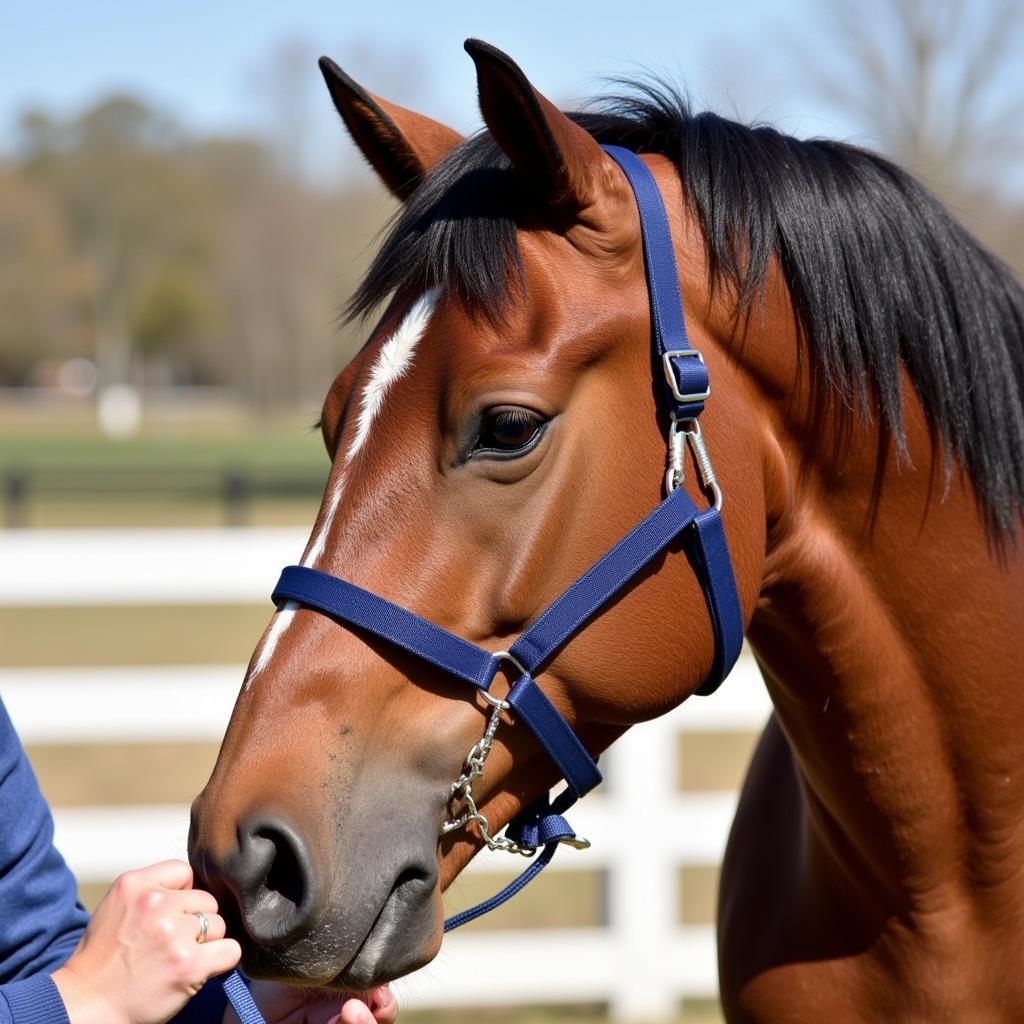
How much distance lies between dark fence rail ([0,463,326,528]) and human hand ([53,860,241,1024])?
665 inches

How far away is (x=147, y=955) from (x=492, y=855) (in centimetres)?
342

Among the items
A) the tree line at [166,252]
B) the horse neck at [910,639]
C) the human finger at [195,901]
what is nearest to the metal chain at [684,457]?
the horse neck at [910,639]

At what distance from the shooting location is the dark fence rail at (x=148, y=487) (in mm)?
18906

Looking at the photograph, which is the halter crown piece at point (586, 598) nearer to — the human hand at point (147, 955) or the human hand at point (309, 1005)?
the human hand at point (147, 955)

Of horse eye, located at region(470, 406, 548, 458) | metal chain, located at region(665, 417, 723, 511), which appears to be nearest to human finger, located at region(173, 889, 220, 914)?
horse eye, located at region(470, 406, 548, 458)

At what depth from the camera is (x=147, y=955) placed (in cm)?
173

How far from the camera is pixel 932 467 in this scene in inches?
82.1

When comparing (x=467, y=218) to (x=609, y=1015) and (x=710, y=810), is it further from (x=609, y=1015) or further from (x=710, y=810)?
(x=609, y=1015)

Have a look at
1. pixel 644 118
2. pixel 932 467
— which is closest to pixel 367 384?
pixel 644 118

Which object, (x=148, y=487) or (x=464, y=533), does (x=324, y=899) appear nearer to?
(x=464, y=533)

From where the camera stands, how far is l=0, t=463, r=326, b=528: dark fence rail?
62.0ft

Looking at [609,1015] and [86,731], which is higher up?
[86,731]

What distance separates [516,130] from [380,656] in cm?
77

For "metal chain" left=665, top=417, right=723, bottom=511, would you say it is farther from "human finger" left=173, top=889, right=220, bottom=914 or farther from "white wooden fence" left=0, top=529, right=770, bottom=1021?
"white wooden fence" left=0, top=529, right=770, bottom=1021
